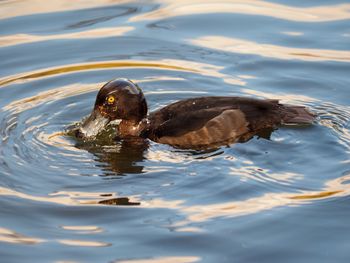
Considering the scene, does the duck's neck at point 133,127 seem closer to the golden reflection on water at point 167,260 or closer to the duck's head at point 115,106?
the duck's head at point 115,106

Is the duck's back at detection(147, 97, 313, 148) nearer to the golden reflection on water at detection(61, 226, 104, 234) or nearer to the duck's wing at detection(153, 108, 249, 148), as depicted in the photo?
the duck's wing at detection(153, 108, 249, 148)

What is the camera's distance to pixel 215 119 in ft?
32.5

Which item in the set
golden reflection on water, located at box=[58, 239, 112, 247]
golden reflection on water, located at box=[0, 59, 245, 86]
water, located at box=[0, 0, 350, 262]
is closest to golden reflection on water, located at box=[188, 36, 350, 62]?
water, located at box=[0, 0, 350, 262]

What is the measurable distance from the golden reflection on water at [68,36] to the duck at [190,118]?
9.89 ft

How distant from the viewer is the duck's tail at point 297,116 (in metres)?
10.1

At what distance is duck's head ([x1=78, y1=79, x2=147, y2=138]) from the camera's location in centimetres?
1012

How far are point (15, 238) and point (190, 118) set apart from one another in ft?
9.04

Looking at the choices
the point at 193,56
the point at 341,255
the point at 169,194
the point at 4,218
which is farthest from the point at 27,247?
the point at 193,56

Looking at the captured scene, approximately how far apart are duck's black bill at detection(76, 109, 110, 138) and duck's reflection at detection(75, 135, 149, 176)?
102 millimetres

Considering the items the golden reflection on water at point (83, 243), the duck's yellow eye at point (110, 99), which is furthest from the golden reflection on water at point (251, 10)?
the golden reflection on water at point (83, 243)

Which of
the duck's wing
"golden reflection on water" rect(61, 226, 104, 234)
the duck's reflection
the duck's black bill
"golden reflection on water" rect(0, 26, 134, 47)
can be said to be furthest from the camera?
"golden reflection on water" rect(0, 26, 134, 47)

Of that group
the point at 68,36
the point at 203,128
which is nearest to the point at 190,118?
the point at 203,128

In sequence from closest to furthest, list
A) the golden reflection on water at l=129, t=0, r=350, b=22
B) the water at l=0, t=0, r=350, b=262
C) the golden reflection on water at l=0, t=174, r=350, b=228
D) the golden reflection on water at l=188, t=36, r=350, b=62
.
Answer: the water at l=0, t=0, r=350, b=262 < the golden reflection on water at l=0, t=174, r=350, b=228 < the golden reflection on water at l=188, t=36, r=350, b=62 < the golden reflection on water at l=129, t=0, r=350, b=22

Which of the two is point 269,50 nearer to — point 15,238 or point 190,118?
point 190,118
